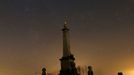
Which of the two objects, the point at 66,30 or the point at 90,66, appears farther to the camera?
the point at 66,30

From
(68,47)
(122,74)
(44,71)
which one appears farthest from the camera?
(68,47)

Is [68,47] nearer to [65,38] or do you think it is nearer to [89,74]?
[65,38]

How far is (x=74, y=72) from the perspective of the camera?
50156mm

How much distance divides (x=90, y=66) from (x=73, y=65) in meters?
3.58

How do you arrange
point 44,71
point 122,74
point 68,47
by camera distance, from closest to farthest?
point 122,74 < point 44,71 < point 68,47

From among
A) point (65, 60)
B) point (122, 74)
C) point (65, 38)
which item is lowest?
point (122, 74)

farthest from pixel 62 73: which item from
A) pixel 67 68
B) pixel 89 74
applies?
Answer: pixel 89 74

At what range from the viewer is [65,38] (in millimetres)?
52906

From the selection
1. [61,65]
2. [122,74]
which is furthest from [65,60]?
[122,74]

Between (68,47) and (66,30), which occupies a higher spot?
(66,30)

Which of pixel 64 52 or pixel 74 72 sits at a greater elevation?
pixel 64 52

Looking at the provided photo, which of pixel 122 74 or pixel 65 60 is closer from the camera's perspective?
pixel 122 74

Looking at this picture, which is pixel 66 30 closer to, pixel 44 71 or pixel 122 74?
pixel 44 71

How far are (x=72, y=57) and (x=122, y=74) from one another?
1107 cm
